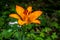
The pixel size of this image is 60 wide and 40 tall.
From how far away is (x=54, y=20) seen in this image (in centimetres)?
358

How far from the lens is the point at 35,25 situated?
10.7 feet

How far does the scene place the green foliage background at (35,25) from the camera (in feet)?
9.43

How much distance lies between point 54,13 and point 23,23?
6.93 ft

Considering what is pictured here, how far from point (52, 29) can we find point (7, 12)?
0.74 metres

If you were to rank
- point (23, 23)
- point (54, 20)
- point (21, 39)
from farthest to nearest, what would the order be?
point (54, 20) < point (21, 39) < point (23, 23)

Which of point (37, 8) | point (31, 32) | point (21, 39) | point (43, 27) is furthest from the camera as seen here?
point (37, 8)

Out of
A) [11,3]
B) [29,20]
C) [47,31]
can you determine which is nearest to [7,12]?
[11,3]

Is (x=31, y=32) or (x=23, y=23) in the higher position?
(x=23, y=23)

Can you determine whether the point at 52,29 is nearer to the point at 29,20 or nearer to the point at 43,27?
the point at 43,27

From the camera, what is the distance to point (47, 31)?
3135 mm

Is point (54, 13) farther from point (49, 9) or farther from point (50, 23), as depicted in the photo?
point (50, 23)

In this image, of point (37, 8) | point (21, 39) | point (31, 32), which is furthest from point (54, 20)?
point (21, 39)

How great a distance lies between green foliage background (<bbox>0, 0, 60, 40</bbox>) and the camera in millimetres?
2875

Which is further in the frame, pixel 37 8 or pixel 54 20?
pixel 37 8
